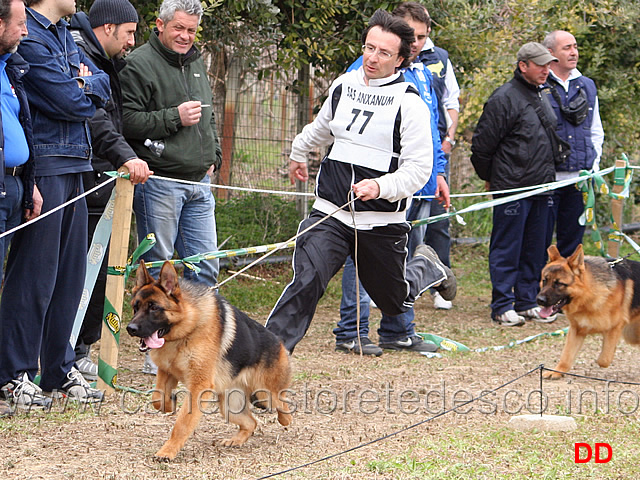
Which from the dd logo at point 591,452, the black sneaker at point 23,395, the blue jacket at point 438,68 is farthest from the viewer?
the blue jacket at point 438,68

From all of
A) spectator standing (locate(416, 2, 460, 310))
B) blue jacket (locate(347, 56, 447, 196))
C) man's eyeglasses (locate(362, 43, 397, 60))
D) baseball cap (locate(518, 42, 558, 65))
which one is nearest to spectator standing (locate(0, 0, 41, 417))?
man's eyeglasses (locate(362, 43, 397, 60))

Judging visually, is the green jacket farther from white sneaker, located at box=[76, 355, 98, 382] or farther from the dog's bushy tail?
the dog's bushy tail

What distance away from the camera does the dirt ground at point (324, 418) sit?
4082mm

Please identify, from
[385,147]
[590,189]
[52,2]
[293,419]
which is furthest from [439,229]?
[52,2]

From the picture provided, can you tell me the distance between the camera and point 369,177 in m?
5.43

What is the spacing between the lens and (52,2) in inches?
193

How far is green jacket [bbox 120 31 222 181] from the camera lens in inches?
228

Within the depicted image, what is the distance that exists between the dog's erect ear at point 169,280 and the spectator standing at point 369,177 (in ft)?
3.17

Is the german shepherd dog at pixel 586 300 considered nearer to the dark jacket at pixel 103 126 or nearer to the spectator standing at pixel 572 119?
the spectator standing at pixel 572 119

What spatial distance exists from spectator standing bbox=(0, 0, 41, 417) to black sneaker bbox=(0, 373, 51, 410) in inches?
3.0

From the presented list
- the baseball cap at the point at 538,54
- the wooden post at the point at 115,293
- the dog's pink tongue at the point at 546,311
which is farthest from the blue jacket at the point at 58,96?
the baseball cap at the point at 538,54

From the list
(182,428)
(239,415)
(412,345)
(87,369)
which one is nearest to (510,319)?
(412,345)

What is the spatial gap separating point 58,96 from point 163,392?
1656 millimetres

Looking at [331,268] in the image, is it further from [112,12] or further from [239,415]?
[112,12]
